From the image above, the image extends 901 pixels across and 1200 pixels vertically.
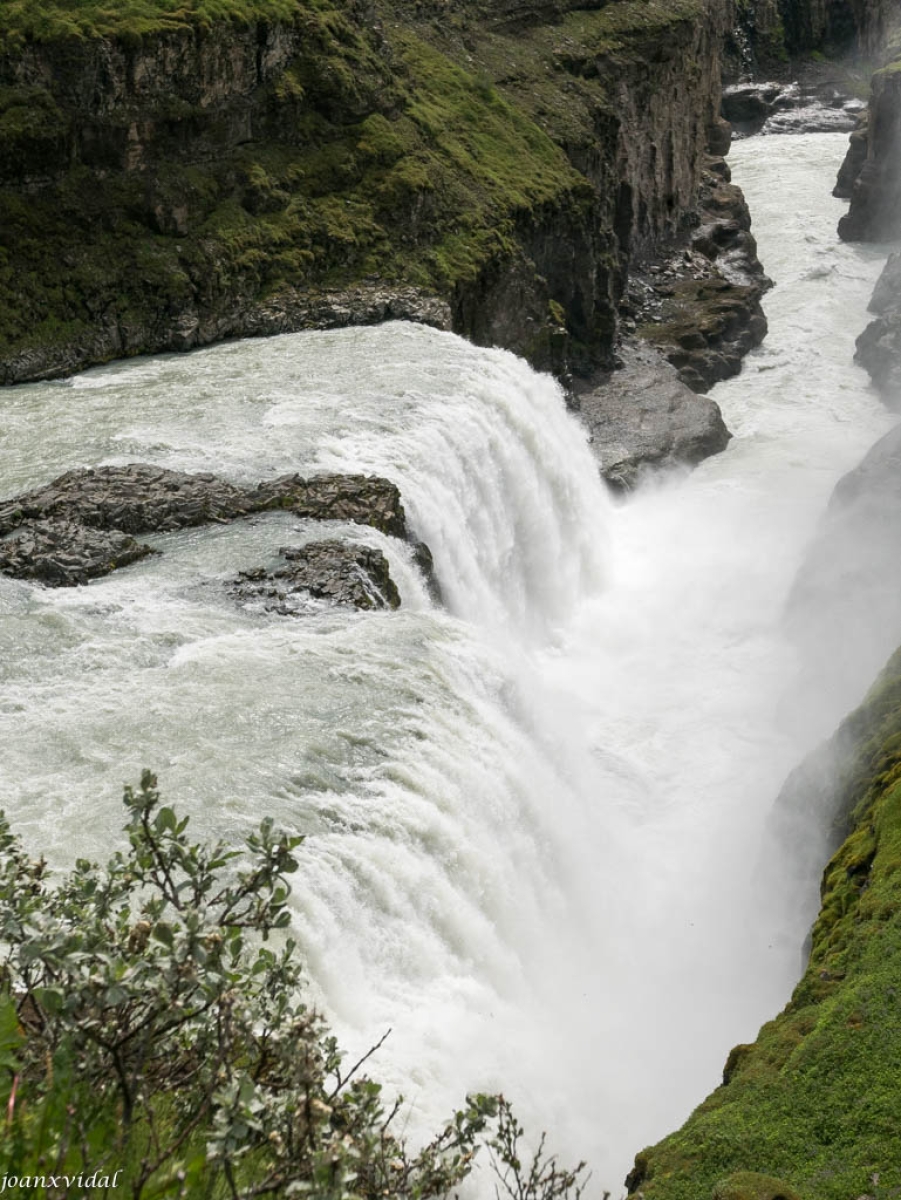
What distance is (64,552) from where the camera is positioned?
18250mm

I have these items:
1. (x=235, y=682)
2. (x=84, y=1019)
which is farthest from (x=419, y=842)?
(x=84, y=1019)

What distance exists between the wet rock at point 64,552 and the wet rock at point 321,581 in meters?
2.11

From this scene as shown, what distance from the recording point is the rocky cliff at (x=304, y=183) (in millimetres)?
29953

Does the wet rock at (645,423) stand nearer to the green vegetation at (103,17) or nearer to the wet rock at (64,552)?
the green vegetation at (103,17)

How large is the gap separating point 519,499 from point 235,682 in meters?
13.7

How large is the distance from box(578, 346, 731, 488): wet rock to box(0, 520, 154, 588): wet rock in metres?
19.1

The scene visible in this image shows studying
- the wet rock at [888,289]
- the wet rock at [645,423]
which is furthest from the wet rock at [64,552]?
the wet rock at [888,289]

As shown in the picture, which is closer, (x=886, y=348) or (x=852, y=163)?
(x=886, y=348)

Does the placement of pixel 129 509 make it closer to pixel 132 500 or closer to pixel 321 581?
pixel 132 500

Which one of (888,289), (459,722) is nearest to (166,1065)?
(459,722)

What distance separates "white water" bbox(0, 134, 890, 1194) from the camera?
12.3m

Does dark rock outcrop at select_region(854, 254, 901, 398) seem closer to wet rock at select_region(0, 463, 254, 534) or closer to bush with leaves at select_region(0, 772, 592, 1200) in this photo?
wet rock at select_region(0, 463, 254, 534)

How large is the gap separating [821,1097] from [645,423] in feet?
103

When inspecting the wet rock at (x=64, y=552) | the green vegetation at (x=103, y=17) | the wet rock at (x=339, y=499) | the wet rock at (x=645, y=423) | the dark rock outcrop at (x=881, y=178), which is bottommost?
the wet rock at (x=64, y=552)
